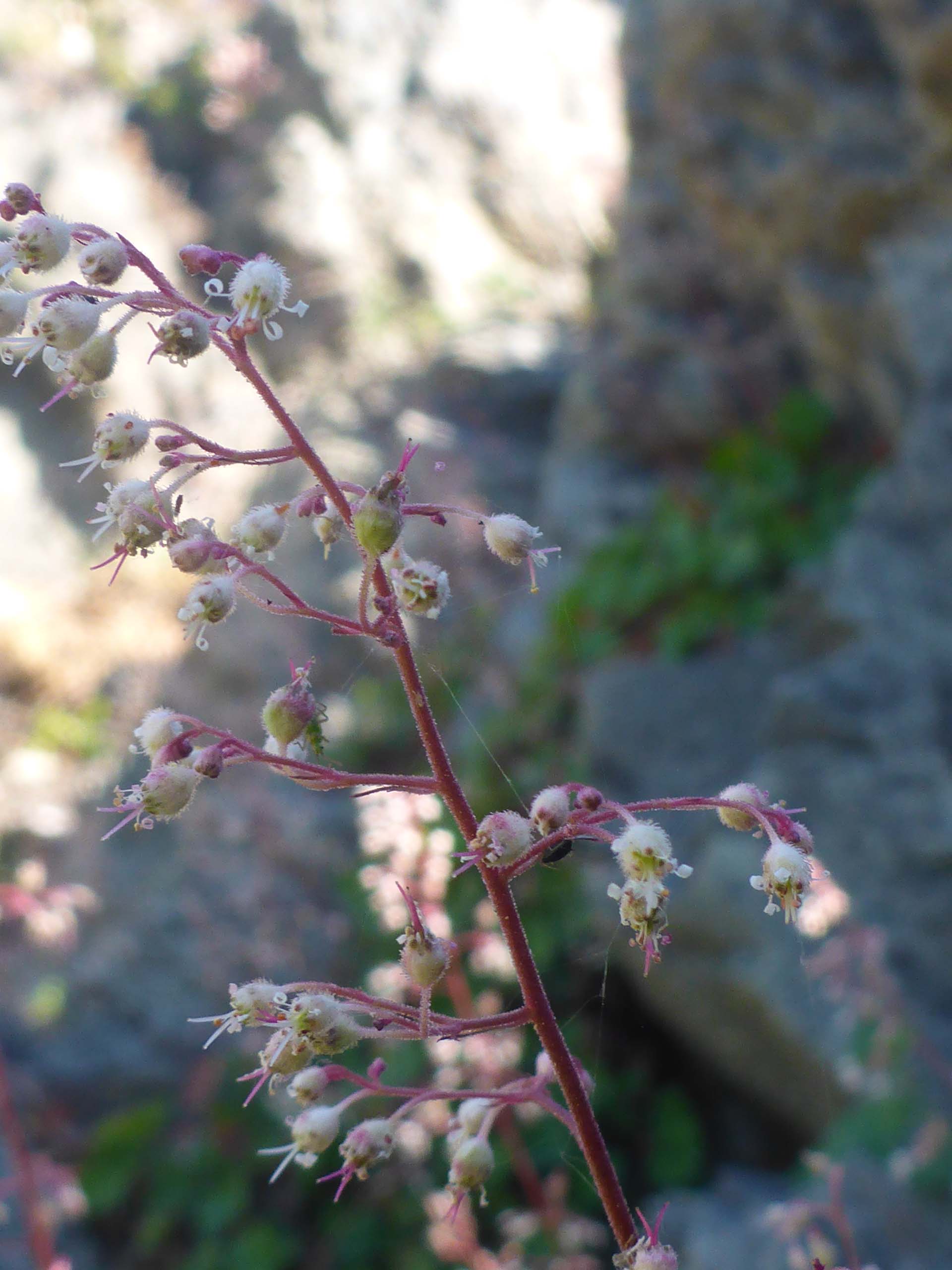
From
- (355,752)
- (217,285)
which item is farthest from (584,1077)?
(355,752)

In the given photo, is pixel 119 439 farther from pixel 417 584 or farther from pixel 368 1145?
pixel 368 1145

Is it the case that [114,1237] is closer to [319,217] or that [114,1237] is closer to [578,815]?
[578,815]

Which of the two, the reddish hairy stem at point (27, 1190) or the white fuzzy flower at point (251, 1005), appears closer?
the white fuzzy flower at point (251, 1005)

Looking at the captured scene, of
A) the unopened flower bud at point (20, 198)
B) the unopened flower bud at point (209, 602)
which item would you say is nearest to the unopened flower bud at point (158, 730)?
the unopened flower bud at point (209, 602)

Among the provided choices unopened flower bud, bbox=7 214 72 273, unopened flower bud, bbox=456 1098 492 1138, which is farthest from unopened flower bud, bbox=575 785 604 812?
unopened flower bud, bbox=7 214 72 273

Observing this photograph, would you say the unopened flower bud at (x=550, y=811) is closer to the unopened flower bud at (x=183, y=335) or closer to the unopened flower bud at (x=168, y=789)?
the unopened flower bud at (x=168, y=789)

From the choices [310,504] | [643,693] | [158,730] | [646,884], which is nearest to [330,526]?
[310,504]

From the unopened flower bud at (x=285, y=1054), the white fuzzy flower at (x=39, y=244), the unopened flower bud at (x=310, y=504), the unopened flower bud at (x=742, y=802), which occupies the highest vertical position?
the white fuzzy flower at (x=39, y=244)
